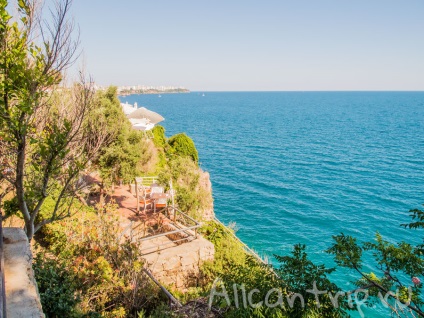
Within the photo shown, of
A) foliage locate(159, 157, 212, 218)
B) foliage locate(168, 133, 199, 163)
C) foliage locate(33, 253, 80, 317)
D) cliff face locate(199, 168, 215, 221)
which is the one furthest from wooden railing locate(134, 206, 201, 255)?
foliage locate(168, 133, 199, 163)

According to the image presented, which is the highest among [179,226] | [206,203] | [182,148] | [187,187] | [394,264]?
[394,264]

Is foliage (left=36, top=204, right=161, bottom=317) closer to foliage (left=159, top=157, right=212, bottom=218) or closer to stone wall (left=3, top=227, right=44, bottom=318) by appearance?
stone wall (left=3, top=227, right=44, bottom=318)

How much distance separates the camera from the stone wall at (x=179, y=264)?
10492 millimetres

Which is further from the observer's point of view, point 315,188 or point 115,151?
point 315,188

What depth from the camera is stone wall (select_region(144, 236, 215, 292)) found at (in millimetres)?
10492

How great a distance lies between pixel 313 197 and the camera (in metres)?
26.7

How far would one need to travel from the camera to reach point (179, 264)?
10812 millimetres

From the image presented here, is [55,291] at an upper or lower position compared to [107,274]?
upper

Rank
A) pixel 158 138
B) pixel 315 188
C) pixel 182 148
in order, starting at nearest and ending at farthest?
pixel 182 148
pixel 158 138
pixel 315 188

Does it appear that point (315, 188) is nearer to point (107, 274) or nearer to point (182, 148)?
point (182, 148)

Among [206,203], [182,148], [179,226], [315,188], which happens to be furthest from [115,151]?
[315,188]

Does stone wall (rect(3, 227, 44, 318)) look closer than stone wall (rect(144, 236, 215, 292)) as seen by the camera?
Yes

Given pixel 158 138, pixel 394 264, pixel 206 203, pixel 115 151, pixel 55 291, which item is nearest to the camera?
pixel 394 264

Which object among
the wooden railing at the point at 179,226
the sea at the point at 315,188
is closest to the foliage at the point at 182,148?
the sea at the point at 315,188
